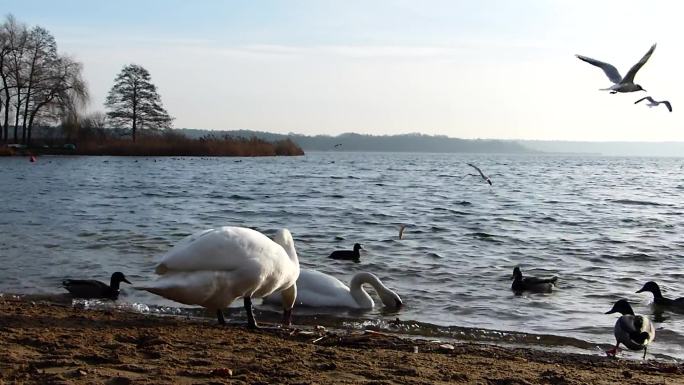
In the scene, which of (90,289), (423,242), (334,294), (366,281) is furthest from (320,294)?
(423,242)

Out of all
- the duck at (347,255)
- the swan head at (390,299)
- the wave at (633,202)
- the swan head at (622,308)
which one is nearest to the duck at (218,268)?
the swan head at (390,299)

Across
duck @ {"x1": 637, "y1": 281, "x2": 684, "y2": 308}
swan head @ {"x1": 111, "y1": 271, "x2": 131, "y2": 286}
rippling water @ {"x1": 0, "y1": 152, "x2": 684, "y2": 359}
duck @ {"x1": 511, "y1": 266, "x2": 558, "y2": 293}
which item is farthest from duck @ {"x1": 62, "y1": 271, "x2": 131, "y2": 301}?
duck @ {"x1": 637, "y1": 281, "x2": 684, "y2": 308}

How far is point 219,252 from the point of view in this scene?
6633mm

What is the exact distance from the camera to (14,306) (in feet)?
26.0

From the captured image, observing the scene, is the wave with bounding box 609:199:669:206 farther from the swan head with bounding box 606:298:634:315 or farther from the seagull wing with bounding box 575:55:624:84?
the swan head with bounding box 606:298:634:315

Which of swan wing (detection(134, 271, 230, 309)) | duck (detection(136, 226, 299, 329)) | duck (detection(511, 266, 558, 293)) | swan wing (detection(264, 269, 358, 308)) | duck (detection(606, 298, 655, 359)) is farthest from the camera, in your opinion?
duck (detection(511, 266, 558, 293))

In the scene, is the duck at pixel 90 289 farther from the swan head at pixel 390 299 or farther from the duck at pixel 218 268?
the swan head at pixel 390 299

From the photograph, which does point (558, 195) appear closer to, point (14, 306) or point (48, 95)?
point (14, 306)

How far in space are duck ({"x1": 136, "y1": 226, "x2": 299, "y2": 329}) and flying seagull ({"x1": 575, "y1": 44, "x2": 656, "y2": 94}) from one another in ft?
21.7

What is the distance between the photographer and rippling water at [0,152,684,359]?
385 inches

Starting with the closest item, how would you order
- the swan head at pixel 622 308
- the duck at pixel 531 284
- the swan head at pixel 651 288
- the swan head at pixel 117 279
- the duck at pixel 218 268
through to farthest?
the duck at pixel 218 268, the swan head at pixel 622 308, the swan head at pixel 117 279, the duck at pixel 531 284, the swan head at pixel 651 288

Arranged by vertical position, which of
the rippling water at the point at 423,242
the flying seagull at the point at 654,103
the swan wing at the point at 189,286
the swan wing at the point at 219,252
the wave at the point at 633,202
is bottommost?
the rippling water at the point at 423,242

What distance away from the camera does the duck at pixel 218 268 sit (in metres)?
6.46

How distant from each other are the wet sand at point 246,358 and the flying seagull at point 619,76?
5026 mm
